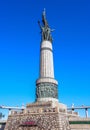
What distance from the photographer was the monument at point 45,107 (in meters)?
20.5

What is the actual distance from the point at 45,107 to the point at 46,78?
5034mm

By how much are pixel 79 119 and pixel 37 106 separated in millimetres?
5979

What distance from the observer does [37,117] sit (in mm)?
21188

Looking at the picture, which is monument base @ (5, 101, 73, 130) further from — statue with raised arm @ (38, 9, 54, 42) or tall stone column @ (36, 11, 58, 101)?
statue with raised arm @ (38, 9, 54, 42)

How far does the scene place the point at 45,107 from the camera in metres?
23.6

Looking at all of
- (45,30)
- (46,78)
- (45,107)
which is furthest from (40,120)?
(45,30)

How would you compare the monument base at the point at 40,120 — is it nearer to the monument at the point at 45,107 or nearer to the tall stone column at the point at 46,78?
the monument at the point at 45,107

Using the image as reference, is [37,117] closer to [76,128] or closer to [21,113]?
[21,113]

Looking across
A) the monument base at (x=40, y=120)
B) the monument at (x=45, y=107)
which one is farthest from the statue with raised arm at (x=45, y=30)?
the monument base at (x=40, y=120)

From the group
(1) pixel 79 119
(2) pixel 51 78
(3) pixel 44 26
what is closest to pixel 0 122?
(2) pixel 51 78

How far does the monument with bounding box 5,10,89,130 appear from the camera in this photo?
67.4 ft

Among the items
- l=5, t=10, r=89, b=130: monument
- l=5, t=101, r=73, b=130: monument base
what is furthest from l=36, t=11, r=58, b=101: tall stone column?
l=5, t=101, r=73, b=130: monument base

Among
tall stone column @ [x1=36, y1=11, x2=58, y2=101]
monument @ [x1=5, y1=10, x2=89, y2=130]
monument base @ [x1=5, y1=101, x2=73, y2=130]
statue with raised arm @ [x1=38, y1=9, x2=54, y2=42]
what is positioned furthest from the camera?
statue with raised arm @ [x1=38, y1=9, x2=54, y2=42]

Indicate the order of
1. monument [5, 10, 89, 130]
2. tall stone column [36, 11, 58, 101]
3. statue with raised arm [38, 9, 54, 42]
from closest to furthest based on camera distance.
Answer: monument [5, 10, 89, 130] → tall stone column [36, 11, 58, 101] → statue with raised arm [38, 9, 54, 42]
